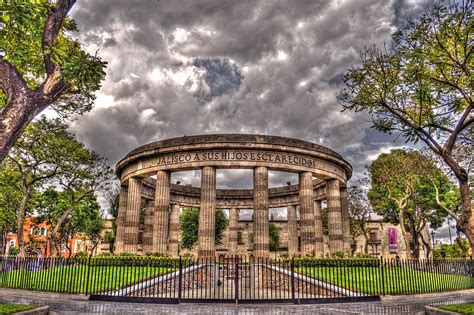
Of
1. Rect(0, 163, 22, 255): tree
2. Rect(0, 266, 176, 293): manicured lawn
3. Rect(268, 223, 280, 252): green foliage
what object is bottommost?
Rect(0, 266, 176, 293): manicured lawn

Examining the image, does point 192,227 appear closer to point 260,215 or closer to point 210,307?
point 260,215

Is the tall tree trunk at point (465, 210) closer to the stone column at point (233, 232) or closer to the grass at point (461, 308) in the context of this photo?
the grass at point (461, 308)

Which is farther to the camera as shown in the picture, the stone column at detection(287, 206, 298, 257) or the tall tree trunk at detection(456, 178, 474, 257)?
the stone column at detection(287, 206, 298, 257)

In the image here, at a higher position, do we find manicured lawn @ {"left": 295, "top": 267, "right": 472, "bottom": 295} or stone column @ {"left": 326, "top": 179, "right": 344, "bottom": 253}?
stone column @ {"left": 326, "top": 179, "right": 344, "bottom": 253}

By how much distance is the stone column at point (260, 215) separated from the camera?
2508 cm

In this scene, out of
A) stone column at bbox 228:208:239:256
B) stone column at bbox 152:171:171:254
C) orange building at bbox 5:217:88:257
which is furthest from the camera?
orange building at bbox 5:217:88:257

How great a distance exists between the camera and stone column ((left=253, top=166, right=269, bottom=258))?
2508 centimetres

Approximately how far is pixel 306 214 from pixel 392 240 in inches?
1383

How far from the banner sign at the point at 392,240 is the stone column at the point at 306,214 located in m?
34.1

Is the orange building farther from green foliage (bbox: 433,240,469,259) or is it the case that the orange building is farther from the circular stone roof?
green foliage (bbox: 433,240,469,259)

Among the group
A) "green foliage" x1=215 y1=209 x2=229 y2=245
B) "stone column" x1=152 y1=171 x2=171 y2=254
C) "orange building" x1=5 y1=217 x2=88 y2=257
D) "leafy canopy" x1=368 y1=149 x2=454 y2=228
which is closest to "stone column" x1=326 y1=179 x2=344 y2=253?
"leafy canopy" x1=368 y1=149 x2=454 y2=228

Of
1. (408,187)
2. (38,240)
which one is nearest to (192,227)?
(38,240)

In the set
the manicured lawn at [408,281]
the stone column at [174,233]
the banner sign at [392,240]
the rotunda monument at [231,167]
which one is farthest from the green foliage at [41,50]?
the banner sign at [392,240]

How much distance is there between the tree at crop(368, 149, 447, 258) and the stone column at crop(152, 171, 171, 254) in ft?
67.6
